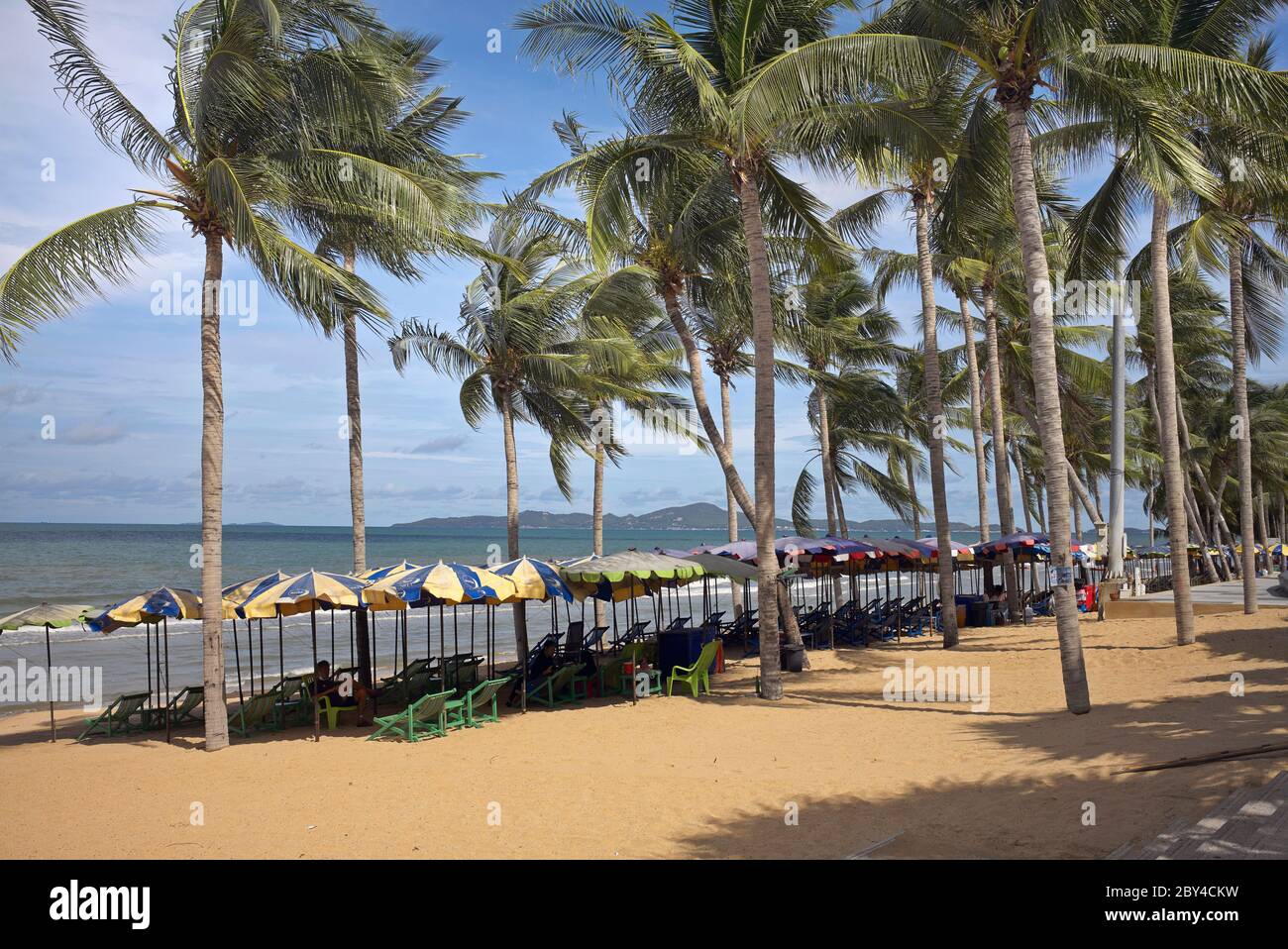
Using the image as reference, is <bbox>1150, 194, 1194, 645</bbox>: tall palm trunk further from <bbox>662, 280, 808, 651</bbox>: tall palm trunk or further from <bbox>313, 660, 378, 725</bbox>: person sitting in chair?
<bbox>313, 660, 378, 725</bbox>: person sitting in chair

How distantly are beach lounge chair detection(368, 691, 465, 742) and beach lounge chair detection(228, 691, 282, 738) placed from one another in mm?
1708

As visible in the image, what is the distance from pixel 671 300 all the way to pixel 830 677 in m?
7.26

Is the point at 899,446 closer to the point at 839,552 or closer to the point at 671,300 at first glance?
the point at 839,552

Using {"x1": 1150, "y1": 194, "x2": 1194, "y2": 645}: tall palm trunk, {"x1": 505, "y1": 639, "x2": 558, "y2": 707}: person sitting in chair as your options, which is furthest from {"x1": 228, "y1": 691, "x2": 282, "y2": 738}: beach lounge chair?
{"x1": 1150, "y1": 194, "x2": 1194, "y2": 645}: tall palm trunk

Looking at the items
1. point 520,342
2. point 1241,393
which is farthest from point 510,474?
point 1241,393

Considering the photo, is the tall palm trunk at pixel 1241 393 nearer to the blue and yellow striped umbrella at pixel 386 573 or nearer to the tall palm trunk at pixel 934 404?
the tall palm trunk at pixel 934 404

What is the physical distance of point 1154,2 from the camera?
453 inches

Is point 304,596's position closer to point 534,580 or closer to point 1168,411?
point 534,580

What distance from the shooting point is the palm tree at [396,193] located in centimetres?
1110

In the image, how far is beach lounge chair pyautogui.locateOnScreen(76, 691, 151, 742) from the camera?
1263 centimetres

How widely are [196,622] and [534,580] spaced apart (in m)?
30.4

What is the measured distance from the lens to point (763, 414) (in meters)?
13.2

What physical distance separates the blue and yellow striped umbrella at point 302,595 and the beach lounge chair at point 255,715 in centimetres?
154

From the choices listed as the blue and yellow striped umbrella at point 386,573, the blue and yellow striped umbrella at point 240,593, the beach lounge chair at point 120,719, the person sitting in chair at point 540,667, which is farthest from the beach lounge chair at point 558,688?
the beach lounge chair at point 120,719
